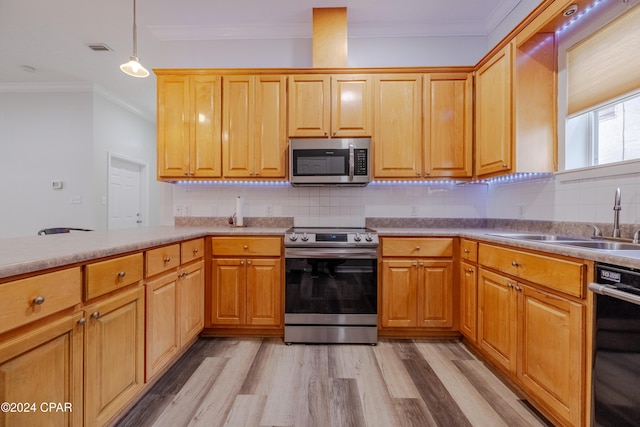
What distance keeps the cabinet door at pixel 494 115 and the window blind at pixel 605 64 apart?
0.37 metres

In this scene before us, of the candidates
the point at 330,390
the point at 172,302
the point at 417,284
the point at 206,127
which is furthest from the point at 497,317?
the point at 206,127

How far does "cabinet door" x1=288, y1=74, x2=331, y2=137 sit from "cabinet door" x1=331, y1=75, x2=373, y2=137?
0.07m

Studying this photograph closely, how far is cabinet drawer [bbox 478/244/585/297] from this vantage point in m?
1.31

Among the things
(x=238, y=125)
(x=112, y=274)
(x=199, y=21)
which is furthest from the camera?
(x=199, y=21)

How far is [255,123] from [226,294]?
5.15 feet

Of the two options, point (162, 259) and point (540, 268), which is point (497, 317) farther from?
point (162, 259)

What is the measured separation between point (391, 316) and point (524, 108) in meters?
1.90

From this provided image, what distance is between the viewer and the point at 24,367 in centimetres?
95

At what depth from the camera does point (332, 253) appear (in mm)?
2381

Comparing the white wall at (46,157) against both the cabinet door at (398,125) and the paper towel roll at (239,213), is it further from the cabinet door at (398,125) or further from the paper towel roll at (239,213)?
the cabinet door at (398,125)

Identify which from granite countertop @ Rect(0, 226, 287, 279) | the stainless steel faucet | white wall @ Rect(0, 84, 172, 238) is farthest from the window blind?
white wall @ Rect(0, 84, 172, 238)

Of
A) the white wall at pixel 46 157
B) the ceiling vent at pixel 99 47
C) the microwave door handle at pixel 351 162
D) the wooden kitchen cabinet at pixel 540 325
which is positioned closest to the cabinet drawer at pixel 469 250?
the wooden kitchen cabinet at pixel 540 325

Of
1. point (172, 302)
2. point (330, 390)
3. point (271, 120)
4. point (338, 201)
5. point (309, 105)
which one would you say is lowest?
point (330, 390)

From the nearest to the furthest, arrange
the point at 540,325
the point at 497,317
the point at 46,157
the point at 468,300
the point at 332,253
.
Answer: the point at 540,325, the point at 497,317, the point at 468,300, the point at 332,253, the point at 46,157
